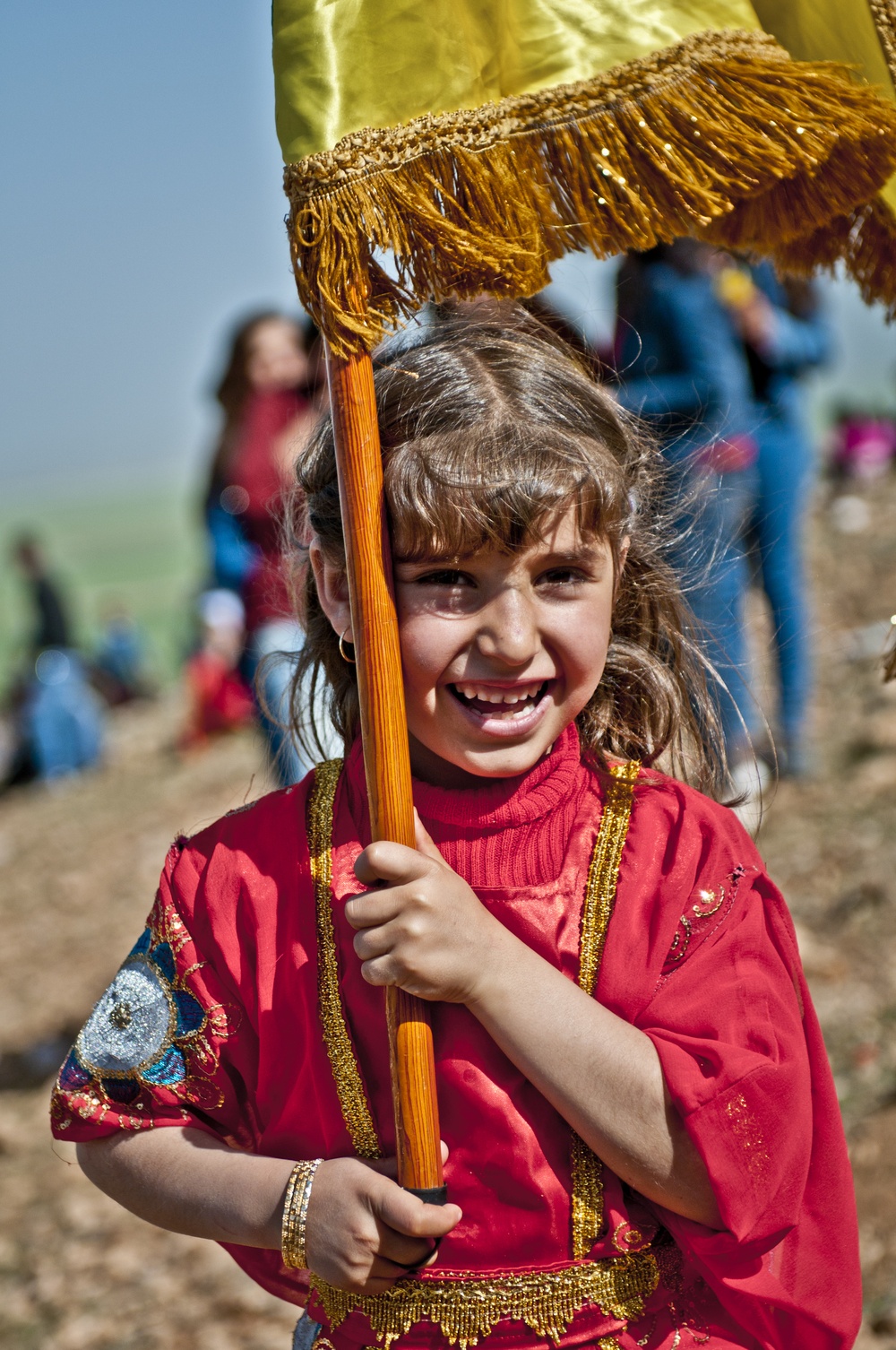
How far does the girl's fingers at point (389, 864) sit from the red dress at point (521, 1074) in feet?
0.56

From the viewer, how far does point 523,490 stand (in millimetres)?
1635

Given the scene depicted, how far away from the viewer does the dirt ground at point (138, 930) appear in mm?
3611

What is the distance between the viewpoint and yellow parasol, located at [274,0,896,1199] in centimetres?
153

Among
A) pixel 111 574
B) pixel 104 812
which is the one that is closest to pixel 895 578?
pixel 104 812

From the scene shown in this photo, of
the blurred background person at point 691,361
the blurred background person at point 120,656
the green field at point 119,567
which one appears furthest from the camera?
the green field at point 119,567

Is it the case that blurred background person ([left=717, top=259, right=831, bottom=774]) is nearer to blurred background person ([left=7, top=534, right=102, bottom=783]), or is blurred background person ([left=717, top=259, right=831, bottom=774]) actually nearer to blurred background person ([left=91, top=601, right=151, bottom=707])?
blurred background person ([left=7, top=534, right=102, bottom=783])

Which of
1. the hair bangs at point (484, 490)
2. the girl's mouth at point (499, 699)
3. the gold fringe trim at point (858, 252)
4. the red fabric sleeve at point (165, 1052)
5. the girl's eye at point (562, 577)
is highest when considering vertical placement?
the gold fringe trim at point (858, 252)

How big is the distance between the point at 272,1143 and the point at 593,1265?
16.2 inches

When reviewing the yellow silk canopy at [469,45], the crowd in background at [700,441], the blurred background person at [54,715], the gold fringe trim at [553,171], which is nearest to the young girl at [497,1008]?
the gold fringe trim at [553,171]

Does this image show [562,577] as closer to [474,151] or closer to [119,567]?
[474,151]

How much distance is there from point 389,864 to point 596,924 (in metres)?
0.29

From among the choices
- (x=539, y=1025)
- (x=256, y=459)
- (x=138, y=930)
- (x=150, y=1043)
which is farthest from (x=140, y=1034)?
(x=138, y=930)

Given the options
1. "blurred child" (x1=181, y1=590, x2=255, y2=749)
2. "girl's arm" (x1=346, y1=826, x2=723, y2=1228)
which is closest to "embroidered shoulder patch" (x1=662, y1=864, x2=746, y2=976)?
"girl's arm" (x1=346, y1=826, x2=723, y2=1228)

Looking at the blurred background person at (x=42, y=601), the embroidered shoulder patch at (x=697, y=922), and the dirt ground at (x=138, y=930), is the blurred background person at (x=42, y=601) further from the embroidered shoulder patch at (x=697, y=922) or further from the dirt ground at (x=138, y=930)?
the embroidered shoulder patch at (x=697, y=922)
